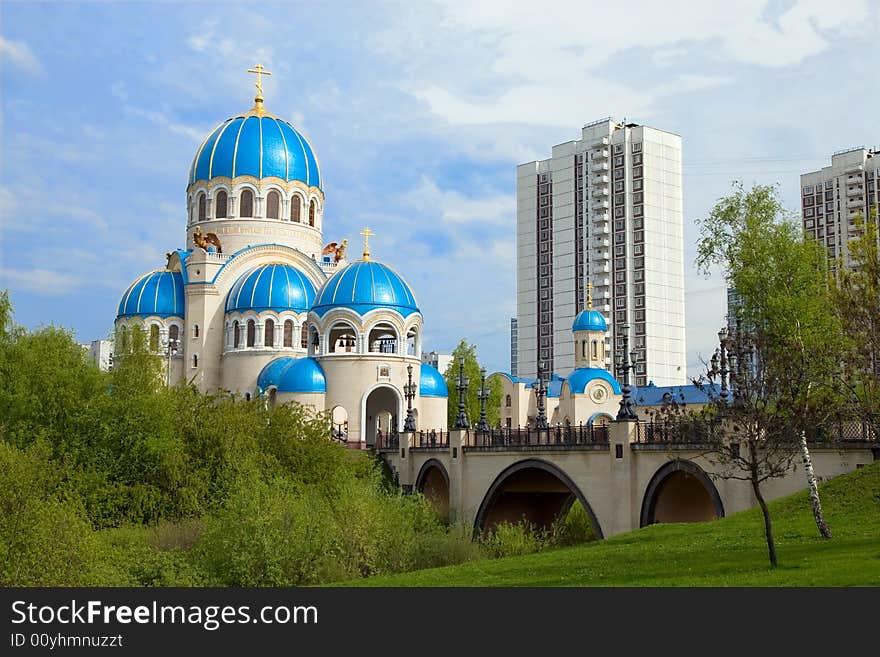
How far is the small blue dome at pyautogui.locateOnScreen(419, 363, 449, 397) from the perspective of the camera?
50.7m

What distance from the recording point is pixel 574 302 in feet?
298

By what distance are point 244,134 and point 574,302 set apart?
42.0 metres

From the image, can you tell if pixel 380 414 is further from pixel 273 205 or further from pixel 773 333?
pixel 773 333

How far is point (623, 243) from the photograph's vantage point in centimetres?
8750

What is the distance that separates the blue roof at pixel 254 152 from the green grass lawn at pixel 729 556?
34.2 metres

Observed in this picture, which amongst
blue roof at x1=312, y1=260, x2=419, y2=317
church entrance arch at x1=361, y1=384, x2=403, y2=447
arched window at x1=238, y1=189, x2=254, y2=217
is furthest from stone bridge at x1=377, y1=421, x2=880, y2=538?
arched window at x1=238, y1=189, x2=254, y2=217

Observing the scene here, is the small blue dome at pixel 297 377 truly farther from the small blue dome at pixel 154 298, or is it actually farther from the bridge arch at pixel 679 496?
the bridge arch at pixel 679 496

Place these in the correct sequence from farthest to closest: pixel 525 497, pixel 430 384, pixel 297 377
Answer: pixel 430 384, pixel 297 377, pixel 525 497

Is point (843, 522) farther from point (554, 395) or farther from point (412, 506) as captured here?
point (554, 395)

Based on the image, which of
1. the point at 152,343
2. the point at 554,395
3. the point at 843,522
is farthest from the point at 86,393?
the point at 554,395

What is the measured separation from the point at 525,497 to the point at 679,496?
32.1ft

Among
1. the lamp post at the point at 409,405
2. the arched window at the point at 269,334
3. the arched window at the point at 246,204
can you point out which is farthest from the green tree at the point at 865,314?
the arched window at the point at 246,204

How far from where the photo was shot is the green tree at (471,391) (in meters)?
67.2

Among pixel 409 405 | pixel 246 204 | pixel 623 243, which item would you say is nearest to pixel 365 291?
pixel 409 405
